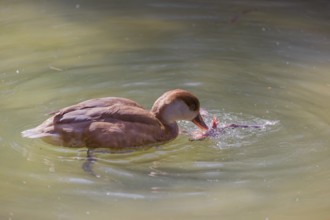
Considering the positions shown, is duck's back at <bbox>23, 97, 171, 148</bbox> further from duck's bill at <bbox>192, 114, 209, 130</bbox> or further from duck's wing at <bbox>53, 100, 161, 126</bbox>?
duck's bill at <bbox>192, 114, 209, 130</bbox>

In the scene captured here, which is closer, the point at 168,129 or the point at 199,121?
the point at 168,129

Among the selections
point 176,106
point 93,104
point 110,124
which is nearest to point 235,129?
A: point 176,106

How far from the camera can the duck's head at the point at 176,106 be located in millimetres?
6418

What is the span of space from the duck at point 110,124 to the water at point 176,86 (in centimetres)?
9

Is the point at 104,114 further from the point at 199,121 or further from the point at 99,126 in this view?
the point at 199,121

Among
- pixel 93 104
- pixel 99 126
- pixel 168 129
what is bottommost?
pixel 168 129

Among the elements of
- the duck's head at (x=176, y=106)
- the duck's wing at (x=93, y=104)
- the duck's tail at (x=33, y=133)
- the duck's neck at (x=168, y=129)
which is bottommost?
the duck's neck at (x=168, y=129)

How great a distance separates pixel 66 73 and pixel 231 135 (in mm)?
1833

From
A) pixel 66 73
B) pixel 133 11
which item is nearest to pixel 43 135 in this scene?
pixel 66 73

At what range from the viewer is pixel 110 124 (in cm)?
608

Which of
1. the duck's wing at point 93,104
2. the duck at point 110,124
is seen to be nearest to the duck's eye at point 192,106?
the duck at point 110,124

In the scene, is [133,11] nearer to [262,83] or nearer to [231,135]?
[262,83]

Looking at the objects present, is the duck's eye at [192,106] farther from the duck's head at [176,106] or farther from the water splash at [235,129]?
the water splash at [235,129]

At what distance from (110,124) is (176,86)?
130cm
